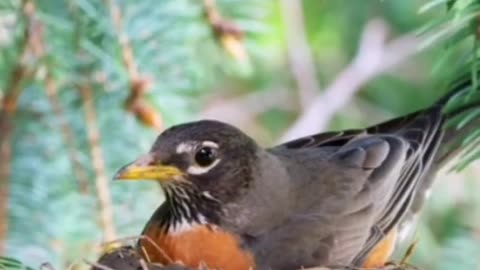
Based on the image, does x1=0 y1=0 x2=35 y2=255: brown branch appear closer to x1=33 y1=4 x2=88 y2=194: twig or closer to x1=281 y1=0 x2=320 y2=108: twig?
x1=33 y1=4 x2=88 y2=194: twig

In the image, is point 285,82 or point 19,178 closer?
point 19,178

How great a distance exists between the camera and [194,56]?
176 inches

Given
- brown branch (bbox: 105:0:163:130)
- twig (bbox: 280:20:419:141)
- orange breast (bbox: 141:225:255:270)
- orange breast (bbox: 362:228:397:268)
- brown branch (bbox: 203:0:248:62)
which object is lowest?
orange breast (bbox: 141:225:255:270)

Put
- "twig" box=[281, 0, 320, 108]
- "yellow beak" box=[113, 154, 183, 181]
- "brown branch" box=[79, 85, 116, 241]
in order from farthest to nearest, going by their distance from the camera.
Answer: "twig" box=[281, 0, 320, 108], "brown branch" box=[79, 85, 116, 241], "yellow beak" box=[113, 154, 183, 181]

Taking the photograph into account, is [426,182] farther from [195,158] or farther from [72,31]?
[72,31]

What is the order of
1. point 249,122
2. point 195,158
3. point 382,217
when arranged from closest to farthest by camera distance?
point 195,158
point 382,217
point 249,122

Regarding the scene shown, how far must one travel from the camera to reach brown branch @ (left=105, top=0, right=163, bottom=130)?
13.2 ft

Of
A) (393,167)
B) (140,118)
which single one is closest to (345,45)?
(393,167)

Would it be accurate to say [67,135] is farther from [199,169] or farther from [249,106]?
[249,106]

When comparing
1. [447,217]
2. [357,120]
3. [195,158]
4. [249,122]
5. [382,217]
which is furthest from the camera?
[249,122]

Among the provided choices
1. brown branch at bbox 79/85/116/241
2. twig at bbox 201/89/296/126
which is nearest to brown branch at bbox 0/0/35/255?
brown branch at bbox 79/85/116/241

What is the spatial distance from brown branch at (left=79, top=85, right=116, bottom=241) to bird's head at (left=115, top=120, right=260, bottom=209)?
0.79 feet

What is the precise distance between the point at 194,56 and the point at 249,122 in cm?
274

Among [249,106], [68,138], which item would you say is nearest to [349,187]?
[68,138]
